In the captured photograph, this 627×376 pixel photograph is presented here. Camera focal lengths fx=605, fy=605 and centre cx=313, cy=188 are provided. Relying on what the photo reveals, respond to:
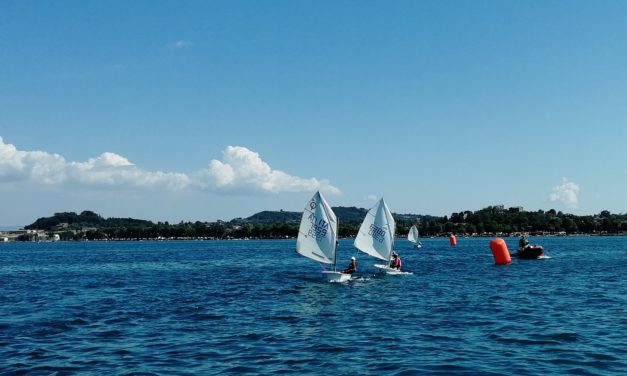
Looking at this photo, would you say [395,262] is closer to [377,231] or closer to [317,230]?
[377,231]

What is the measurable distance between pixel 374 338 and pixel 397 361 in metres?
5.11

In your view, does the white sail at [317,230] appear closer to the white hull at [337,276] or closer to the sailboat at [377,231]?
the white hull at [337,276]

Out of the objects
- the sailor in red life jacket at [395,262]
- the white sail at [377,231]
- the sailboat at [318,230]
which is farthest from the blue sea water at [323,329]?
the sailor in red life jacket at [395,262]

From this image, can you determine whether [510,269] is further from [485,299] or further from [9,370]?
[9,370]

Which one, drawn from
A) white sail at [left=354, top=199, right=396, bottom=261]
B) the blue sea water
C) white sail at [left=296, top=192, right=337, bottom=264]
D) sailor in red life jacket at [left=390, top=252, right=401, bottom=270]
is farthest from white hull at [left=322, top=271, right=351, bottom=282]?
sailor in red life jacket at [left=390, top=252, right=401, bottom=270]

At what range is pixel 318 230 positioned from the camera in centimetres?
5484

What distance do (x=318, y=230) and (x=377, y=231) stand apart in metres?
12.4

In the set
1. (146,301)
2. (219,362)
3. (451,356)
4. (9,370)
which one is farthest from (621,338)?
(146,301)

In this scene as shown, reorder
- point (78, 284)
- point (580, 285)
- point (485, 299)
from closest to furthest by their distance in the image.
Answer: point (485, 299)
point (580, 285)
point (78, 284)

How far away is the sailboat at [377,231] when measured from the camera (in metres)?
65.2

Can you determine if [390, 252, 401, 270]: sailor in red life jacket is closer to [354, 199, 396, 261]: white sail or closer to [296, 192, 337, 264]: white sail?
[354, 199, 396, 261]: white sail

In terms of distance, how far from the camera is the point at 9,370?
23.6 meters

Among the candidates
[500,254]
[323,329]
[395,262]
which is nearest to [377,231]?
[395,262]

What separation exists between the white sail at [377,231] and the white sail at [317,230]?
1027cm
